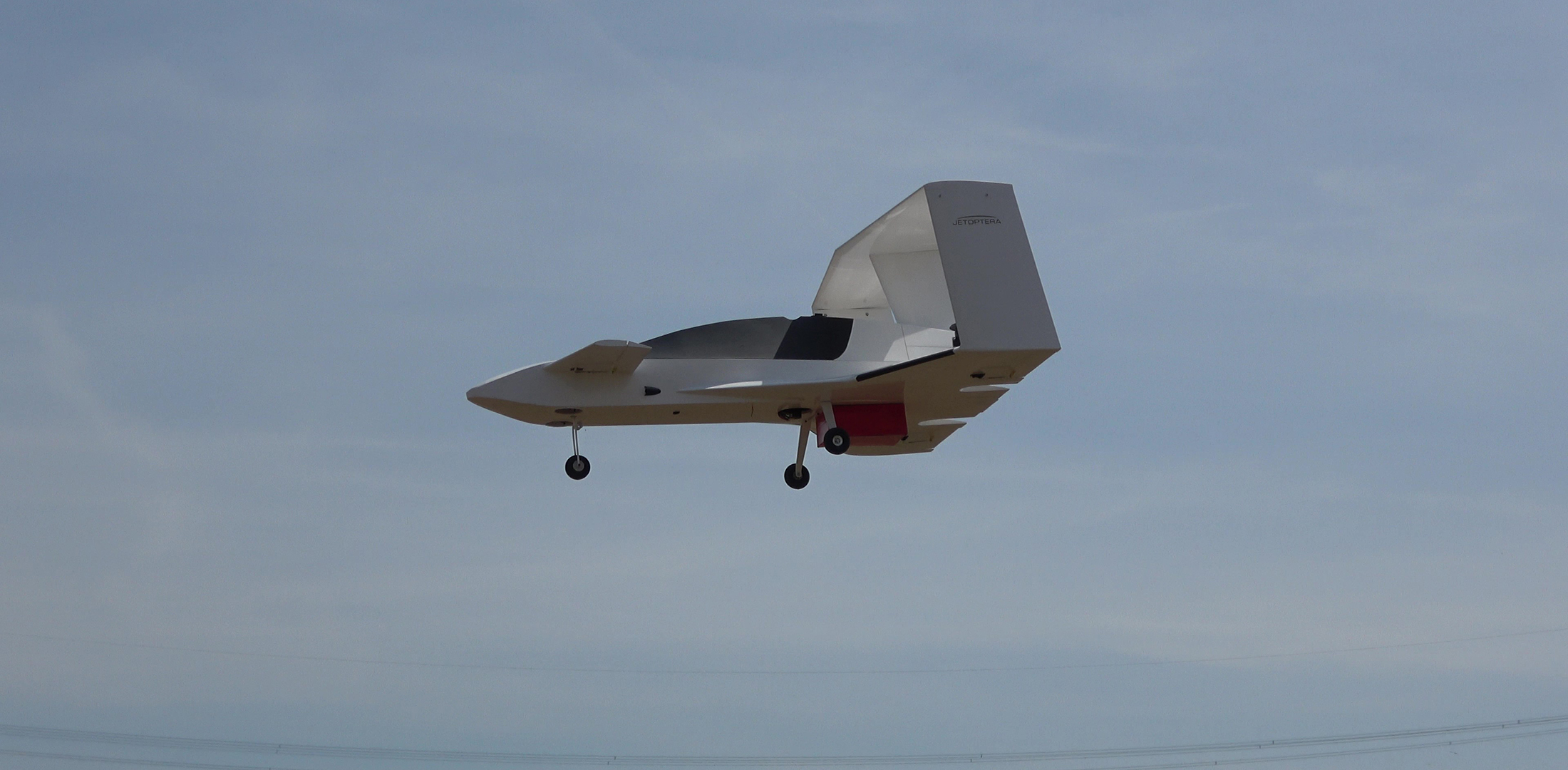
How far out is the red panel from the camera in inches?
1051

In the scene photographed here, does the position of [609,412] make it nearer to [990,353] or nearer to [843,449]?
[843,449]

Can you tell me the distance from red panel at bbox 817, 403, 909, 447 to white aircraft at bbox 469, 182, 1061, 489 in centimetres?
2

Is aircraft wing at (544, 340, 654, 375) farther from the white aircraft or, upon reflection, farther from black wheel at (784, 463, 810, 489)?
black wheel at (784, 463, 810, 489)

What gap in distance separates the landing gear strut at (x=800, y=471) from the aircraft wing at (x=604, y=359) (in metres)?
3.31

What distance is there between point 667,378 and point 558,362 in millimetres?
1691

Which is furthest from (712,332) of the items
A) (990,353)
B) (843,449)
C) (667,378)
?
(990,353)

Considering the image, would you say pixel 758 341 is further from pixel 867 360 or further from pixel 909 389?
pixel 909 389

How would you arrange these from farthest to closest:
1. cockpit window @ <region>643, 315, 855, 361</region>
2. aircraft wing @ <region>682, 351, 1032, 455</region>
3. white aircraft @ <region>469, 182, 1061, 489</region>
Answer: cockpit window @ <region>643, 315, 855, 361</region>
aircraft wing @ <region>682, 351, 1032, 455</region>
white aircraft @ <region>469, 182, 1061, 489</region>

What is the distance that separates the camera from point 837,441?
26.3m

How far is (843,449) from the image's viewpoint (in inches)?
1034

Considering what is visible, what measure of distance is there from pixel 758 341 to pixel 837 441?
6.50 feet

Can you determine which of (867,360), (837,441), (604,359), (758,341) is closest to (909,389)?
(867,360)

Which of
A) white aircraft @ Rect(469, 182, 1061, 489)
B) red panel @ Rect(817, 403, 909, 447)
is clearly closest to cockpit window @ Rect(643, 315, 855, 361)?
white aircraft @ Rect(469, 182, 1061, 489)

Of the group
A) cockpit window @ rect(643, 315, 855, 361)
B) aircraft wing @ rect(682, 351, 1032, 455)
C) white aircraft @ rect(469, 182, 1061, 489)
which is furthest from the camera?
cockpit window @ rect(643, 315, 855, 361)
